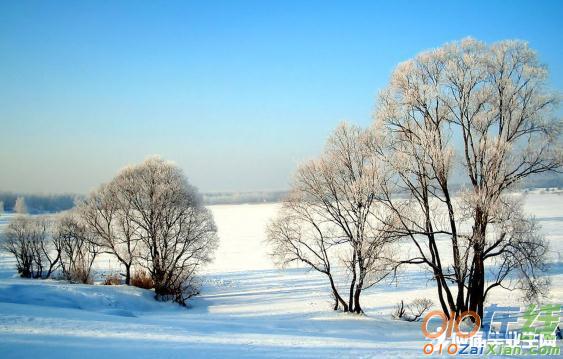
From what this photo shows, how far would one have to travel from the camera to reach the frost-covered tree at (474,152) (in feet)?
42.1

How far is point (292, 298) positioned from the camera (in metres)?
25.0

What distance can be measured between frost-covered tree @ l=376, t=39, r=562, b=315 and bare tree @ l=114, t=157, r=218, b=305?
15674 millimetres

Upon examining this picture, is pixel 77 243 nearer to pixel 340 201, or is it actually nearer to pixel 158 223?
pixel 158 223

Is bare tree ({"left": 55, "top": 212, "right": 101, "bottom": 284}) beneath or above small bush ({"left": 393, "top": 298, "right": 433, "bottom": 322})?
above

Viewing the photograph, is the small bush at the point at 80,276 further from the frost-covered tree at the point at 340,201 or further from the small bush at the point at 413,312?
the small bush at the point at 413,312

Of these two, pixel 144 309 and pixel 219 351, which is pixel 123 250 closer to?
pixel 144 309

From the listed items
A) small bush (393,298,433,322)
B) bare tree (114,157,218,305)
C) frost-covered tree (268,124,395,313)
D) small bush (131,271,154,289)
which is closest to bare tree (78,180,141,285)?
small bush (131,271,154,289)

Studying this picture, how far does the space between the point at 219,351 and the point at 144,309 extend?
49.6 ft

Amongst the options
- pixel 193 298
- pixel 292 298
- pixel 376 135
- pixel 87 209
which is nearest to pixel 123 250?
pixel 87 209

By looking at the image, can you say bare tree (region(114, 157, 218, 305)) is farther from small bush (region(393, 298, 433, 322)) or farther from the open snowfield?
small bush (region(393, 298, 433, 322))

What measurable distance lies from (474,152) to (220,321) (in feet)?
39.7

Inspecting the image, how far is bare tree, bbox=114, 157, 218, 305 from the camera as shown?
2578 centimetres

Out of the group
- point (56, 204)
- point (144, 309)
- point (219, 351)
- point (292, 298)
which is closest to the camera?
point (219, 351)

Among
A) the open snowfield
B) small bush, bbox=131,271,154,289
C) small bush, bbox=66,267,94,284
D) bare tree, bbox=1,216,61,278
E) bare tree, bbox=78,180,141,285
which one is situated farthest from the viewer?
bare tree, bbox=1,216,61,278
